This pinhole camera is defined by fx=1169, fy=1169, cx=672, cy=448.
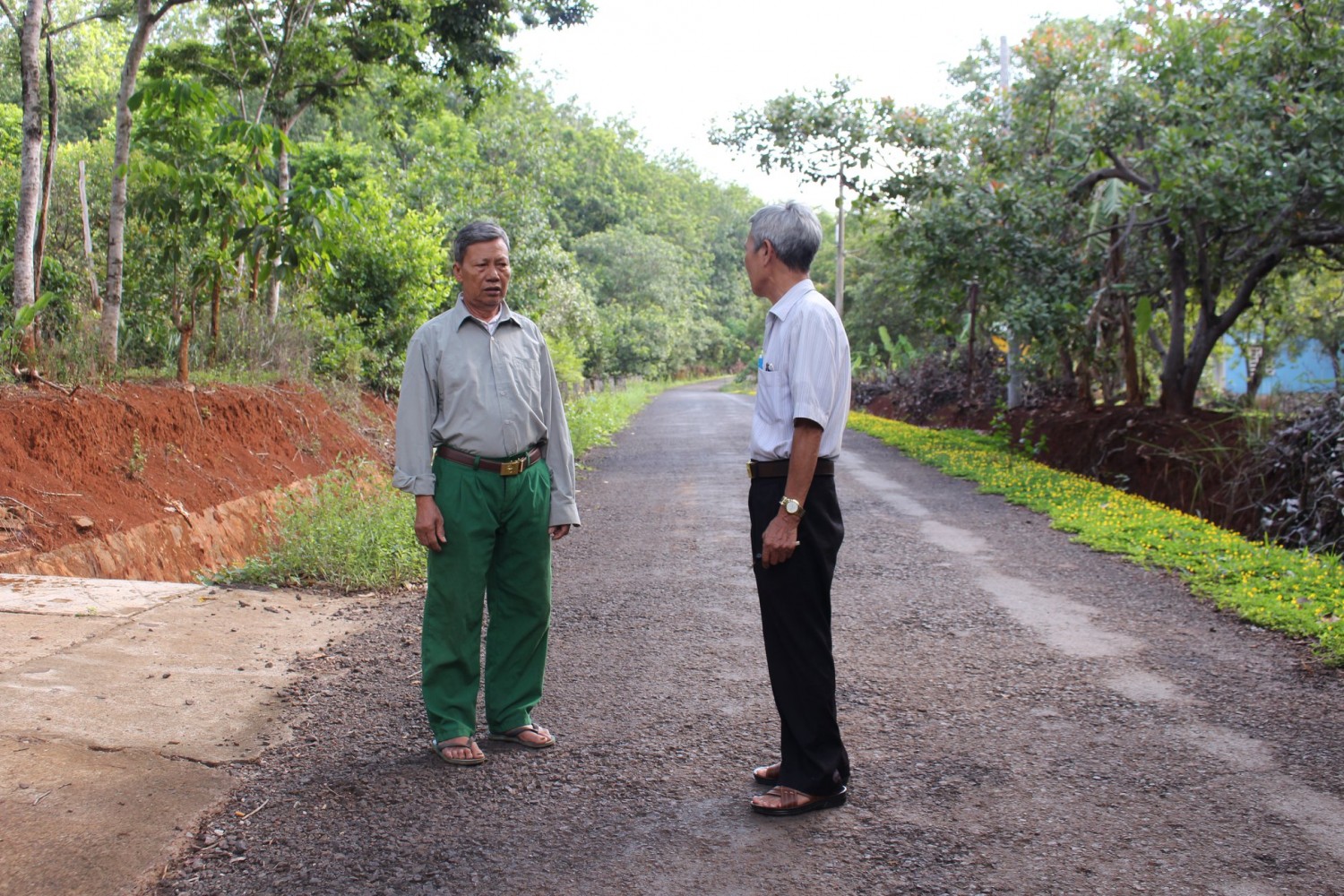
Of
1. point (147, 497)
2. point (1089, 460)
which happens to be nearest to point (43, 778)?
point (147, 497)

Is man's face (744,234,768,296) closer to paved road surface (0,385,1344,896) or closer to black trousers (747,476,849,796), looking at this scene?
black trousers (747,476,849,796)

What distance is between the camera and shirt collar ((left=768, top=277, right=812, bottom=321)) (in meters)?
3.86

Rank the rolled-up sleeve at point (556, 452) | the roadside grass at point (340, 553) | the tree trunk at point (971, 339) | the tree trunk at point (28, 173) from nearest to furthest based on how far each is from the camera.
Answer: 1. the rolled-up sleeve at point (556, 452)
2. the roadside grass at point (340, 553)
3. the tree trunk at point (28, 173)
4. the tree trunk at point (971, 339)

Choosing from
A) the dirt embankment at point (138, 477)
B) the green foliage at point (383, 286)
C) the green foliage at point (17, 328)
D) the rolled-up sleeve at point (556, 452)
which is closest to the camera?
the rolled-up sleeve at point (556, 452)

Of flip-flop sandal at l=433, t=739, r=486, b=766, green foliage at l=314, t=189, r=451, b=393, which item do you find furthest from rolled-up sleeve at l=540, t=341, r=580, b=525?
green foliage at l=314, t=189, r=451, b=393

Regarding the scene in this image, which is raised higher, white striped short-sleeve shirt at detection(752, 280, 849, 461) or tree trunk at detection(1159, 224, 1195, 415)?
tree trunk at detection(1159, 224, 1195, 415)

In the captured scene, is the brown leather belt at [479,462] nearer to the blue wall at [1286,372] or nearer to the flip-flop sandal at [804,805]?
the flip-flop sandal at [804,805]

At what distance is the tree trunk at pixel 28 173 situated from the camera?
Answer: 937 cm

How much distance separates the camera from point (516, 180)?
2825cm

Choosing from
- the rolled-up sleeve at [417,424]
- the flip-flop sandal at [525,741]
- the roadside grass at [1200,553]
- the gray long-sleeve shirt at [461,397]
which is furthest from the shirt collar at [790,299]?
the roadside grass at [1200,553]

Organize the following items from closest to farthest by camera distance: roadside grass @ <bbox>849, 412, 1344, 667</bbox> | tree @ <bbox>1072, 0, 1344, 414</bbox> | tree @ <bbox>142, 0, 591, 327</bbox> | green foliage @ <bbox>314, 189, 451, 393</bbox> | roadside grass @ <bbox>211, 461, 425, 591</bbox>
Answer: roadside grass @ <bbox>849, 412, 1344, 667</bbox> < roadside grass @ <bbox>211, 461, 425, 591</bbox> < tree @ <bbox>1072, 0, 1344, 414</bbox> < tree @ <bbox>142, 0, 591, 327</bbox> < green foliage @ <bbox>314, 189, 451, 393</bbox>

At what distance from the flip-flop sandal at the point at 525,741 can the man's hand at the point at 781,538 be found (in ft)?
4.41

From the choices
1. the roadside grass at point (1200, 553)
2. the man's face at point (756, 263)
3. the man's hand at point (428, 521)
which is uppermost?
the man's face at point (756, 263)

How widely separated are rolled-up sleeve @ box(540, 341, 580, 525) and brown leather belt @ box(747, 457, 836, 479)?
3.41 ft
